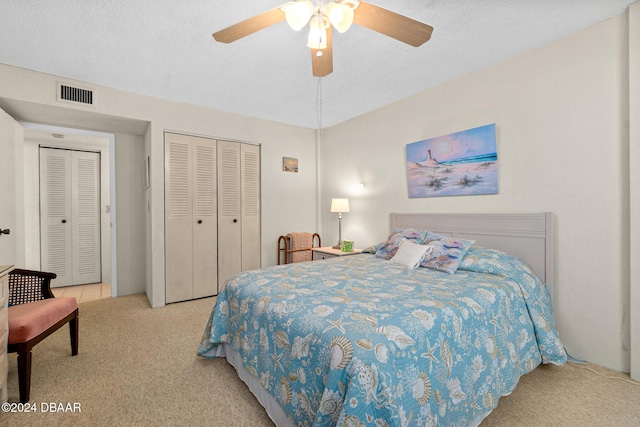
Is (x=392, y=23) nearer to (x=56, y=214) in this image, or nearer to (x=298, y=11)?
(x=298, y=11)

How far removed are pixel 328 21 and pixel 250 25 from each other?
0.43 m

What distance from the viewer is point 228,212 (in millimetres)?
3994

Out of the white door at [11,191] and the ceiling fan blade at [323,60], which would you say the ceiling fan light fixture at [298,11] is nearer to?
the ceiling fan blade at [323,60]

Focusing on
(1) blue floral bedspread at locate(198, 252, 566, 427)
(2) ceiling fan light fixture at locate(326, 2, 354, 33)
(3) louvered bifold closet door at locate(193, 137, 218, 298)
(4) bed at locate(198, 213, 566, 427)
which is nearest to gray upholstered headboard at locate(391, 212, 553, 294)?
(4) bed at locate(198, 213, 566, 427)

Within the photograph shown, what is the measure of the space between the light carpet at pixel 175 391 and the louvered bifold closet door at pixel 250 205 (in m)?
1.65

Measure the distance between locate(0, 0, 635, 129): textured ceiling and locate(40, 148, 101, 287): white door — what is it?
2.14 metres

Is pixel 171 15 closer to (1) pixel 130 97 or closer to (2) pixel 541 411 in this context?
(1) pixel 130 97

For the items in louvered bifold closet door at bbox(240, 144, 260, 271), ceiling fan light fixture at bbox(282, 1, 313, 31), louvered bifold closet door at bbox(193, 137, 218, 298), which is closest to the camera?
ceiling fan light fixture at bbox(282, 1, 313, 31)

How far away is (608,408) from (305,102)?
11.9 feet

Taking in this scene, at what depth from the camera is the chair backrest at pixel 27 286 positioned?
223 centimetres

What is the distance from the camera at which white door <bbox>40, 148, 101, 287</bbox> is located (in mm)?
4342

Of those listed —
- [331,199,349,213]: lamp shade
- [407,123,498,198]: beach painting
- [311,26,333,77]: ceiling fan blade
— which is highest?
[311,26,333,77]: ceiling fan blade

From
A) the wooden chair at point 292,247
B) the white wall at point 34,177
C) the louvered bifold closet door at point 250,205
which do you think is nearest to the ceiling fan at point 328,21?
the louvered bifold closet door at point 250,205

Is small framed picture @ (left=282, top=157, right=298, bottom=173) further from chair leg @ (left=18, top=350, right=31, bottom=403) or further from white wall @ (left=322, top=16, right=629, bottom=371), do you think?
chair leg @ (left=18, top=350, right=31, bottom=403)
